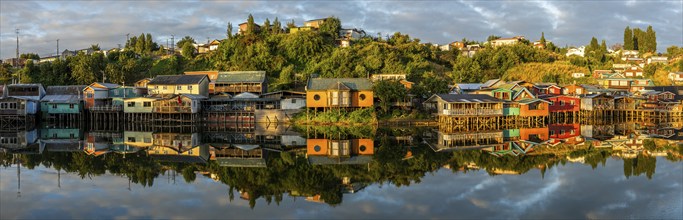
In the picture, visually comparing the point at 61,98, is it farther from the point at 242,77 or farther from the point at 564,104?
the point at 564,104

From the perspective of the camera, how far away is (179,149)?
2816 centimetres

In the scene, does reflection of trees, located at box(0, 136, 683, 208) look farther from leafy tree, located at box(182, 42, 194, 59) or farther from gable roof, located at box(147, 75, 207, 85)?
leafy tree, located at box(182, 42, 194, 59)

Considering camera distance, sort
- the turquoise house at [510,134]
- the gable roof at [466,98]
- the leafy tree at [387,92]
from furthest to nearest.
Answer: the leafy tree at [387,92] → the gable roof at [466,98] → the turquoise house at [510,134]

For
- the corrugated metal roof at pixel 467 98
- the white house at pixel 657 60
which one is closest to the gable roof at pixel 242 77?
the corrugated metal roof at pixel 467 98

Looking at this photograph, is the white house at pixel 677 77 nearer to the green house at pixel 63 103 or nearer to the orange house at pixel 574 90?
the orange house at pixel 574 90

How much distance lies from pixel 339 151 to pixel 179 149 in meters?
9.50

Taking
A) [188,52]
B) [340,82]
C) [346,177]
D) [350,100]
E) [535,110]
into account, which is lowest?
[346,177]

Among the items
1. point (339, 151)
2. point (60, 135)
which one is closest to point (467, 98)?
point (339, 151)

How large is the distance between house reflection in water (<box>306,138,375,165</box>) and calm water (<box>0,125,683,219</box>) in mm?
69

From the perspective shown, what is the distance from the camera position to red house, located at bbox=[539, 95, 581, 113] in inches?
1929

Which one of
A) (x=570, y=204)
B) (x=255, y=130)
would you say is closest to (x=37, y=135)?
(x=255, y=130)

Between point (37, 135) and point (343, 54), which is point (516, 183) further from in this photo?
point (343, 54)

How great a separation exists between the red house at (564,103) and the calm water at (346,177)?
15.6 m

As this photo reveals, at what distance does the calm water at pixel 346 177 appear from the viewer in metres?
14.5
